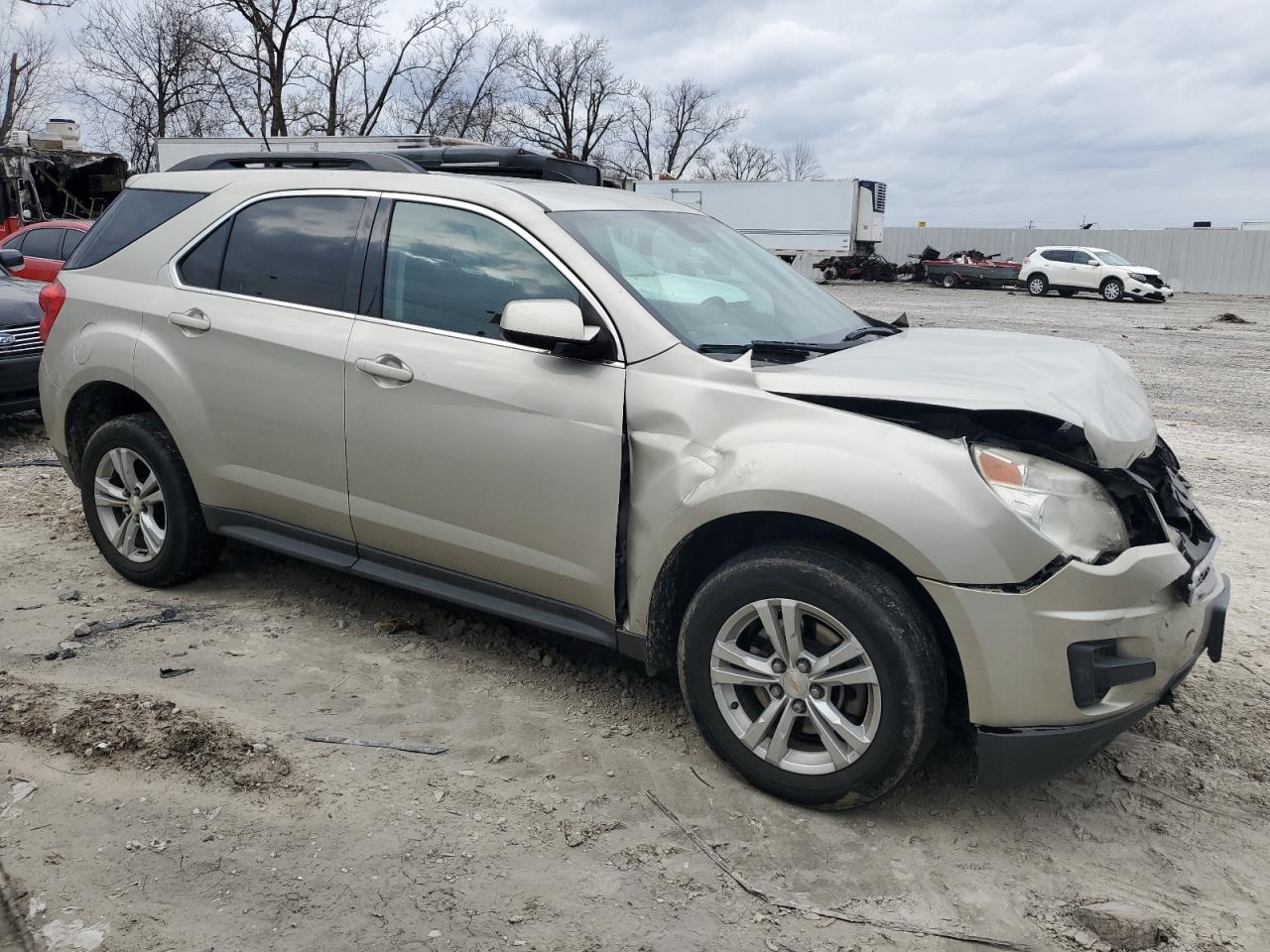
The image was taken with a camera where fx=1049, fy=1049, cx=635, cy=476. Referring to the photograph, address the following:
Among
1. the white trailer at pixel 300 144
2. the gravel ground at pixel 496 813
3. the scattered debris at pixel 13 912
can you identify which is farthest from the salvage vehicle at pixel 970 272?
the scattered debris at pixel 13 912

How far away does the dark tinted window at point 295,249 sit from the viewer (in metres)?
4.00

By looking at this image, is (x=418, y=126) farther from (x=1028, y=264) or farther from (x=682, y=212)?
(x=682, y=212)

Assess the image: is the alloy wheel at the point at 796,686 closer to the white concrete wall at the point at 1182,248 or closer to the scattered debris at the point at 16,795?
the scattered debris at the point at 16,795

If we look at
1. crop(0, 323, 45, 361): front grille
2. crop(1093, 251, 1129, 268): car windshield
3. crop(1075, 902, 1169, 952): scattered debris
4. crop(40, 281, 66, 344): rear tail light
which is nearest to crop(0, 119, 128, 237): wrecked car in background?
crop(0, 323, 45, 361): front grille

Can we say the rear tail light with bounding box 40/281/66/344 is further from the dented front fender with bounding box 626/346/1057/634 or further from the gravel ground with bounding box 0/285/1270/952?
the dented front fender with bounding box 626/346/1057/634

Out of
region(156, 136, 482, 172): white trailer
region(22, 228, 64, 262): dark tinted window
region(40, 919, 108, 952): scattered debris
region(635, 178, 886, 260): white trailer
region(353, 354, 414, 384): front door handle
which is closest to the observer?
region(40, 919, 108, 952): scattered debris

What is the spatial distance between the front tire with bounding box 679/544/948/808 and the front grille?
6.71 meters

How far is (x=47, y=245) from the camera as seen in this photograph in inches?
481

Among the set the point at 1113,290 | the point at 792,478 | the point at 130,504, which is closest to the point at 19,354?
the point at 130,504

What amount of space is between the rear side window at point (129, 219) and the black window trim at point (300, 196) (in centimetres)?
21

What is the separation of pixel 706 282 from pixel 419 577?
1524 mm

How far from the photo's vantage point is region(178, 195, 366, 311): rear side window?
401 cm

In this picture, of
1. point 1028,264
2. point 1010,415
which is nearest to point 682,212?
point 1010,415

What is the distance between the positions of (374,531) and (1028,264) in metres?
31.9
